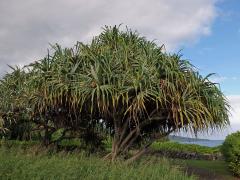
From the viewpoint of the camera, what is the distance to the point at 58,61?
13789 mm

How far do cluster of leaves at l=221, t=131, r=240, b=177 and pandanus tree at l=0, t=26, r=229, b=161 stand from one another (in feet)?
9.93

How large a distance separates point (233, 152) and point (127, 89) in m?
6.18

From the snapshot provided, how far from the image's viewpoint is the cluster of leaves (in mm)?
16234

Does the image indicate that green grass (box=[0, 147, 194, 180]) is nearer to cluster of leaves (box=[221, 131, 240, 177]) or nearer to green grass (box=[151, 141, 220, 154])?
cluster of leaves (box=[221, 131, 240, 177])

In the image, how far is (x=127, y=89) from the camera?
478 inches

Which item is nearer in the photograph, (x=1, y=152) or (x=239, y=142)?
(x=1, y=152)

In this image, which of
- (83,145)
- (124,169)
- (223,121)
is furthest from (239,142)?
(124,169)

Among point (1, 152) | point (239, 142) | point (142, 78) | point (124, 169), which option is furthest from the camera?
point (239, 142)

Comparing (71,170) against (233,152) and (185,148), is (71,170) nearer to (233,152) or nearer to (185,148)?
(233,152)

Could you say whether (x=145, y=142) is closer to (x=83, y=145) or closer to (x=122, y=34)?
(x=83, y=145)

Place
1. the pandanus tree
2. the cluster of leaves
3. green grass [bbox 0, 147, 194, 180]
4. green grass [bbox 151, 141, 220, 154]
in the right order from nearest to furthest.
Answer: green grass [bbox 0, 147, 194, 180], the pandanus tree, the cluster of leaves, green grass [bbox 151, 141, 220, 154]

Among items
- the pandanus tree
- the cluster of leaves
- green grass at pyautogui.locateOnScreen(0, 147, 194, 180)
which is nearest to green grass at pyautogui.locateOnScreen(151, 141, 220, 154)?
the cluster of leaves

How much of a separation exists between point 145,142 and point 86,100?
3306 millimetres

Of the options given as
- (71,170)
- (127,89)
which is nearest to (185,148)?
(127,89)
